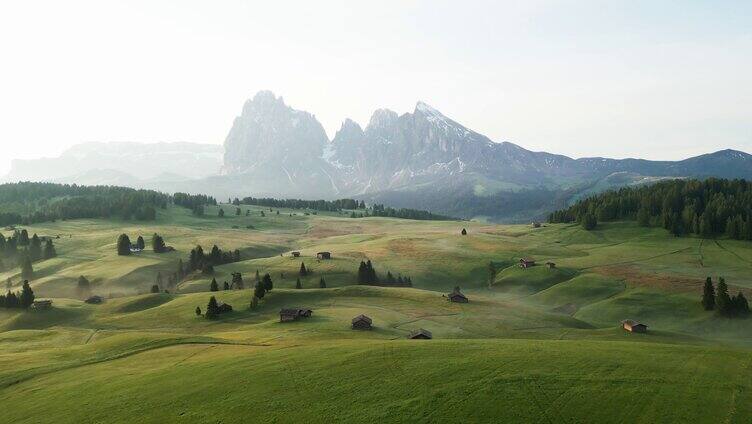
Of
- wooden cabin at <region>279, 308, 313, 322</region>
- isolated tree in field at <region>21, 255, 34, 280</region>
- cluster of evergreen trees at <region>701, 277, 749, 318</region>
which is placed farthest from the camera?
isolated tree in field at <region>21, 255, 34, 280</region>

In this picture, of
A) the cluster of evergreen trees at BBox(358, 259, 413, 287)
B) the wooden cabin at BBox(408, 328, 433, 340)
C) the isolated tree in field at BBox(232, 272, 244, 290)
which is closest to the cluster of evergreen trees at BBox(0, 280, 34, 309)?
the isolated tree in field at BBox(232, 272, 244, 290)

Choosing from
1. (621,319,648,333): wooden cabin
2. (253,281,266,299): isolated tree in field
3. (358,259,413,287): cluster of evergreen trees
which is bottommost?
(621,319,648,333): wooden cabin

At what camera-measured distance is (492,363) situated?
6034 centimetres

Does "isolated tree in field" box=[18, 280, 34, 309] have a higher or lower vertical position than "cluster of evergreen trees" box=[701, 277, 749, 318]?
higher

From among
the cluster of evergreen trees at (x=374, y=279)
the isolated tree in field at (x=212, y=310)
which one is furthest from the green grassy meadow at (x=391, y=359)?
the cluster of evergreen trees at (x=374, y=279)

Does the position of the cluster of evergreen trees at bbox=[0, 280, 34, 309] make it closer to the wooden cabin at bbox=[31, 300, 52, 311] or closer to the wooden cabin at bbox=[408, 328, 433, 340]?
the wooden cabin at bbox=[31, 300, 52, 311]

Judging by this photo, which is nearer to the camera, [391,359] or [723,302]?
[391,359]

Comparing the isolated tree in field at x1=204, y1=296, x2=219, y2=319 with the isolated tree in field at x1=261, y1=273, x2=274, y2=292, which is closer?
the isolated tree in field at x1=204, y1=296, x2=219, y2=319

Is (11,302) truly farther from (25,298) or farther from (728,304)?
(728,304)

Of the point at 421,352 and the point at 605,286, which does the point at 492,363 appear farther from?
the point at 605,286

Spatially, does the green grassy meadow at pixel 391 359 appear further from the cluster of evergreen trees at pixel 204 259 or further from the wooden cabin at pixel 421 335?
the cluster of evergreen trees at pixel 204 259

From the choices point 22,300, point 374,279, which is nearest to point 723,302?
point 374,279

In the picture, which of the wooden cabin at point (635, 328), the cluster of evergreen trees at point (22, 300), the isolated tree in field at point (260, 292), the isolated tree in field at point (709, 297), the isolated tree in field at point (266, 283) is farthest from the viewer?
the cluster of evergreen trees at point (22, 300)

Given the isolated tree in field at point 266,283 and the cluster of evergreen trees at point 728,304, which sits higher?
the isolated tree in field at point 266,283
